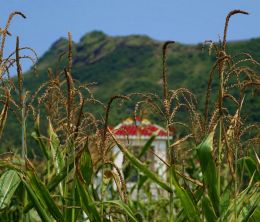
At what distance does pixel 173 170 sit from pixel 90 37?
143 metres

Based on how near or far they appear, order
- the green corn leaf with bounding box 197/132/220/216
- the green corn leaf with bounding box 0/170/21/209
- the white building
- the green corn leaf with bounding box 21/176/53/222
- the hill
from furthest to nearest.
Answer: the hill, the white building, the green corn leaf with bounding box 0/170/21/209, the green corn leaf with bounding box 21/176/53/222, the green corn leaf with bounding box 197/132/220/216

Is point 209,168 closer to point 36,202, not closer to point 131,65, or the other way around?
point 36,202

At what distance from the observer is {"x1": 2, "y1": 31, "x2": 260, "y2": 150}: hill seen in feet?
293

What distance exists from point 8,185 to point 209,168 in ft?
2.11

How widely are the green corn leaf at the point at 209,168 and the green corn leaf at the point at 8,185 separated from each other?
1.98 feet

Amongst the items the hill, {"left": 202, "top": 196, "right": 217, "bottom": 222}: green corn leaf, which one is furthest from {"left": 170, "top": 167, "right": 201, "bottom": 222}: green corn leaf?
the hill

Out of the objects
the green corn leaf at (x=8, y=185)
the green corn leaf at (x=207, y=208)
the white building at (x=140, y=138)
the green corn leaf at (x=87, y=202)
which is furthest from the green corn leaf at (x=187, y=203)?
the white building at (x=140, y=138)

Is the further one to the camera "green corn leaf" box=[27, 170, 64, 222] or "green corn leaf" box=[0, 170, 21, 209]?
"green corn leaf" box=[0, 170, 21, 209]

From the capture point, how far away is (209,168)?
6.00 feet

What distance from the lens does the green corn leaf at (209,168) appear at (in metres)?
1.76

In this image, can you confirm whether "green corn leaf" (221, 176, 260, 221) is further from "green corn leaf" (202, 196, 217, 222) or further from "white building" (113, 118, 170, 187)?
"white building" (113, 118, 170, 187)

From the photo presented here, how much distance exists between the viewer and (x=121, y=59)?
120750mm

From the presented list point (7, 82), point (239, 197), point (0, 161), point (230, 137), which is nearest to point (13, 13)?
point (7, 82)

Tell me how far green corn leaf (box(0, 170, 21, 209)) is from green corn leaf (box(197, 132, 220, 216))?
1.98 ft
